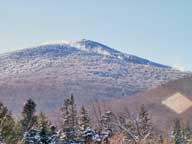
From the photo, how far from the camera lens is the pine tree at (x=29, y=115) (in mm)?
46816

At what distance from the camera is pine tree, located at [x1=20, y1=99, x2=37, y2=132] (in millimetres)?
46816

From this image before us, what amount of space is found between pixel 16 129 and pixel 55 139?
4.71m

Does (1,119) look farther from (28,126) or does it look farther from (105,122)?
(105,122)

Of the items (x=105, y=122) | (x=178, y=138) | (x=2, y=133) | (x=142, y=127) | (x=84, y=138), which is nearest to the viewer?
(x=2, y=133)

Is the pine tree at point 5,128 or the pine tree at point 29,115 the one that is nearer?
the pine tree at point 5,128

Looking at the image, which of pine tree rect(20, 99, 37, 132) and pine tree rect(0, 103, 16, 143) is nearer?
pine tree rect(0, 103, 16, 143)

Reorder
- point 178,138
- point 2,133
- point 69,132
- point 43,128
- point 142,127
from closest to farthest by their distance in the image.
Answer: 1. point 2,133
2. point 43,128
3. point 69,132
4. point 142,127
5. point 178,138

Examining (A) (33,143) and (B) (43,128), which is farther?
(B) (43,128)

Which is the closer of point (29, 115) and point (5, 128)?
point (5, 128)

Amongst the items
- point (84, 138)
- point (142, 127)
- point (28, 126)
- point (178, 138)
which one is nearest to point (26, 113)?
point (28, 126)

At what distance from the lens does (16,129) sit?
49719 millimetres

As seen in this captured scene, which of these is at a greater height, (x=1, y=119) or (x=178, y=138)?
(x=1, y=119)

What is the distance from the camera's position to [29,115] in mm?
47281

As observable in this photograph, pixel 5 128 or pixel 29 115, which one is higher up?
pixel 29 115
